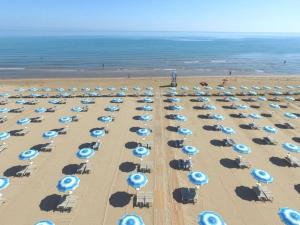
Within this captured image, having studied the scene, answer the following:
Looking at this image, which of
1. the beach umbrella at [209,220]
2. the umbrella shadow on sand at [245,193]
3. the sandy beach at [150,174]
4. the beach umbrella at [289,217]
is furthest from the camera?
the umbrella shadow on sand at [245,193]

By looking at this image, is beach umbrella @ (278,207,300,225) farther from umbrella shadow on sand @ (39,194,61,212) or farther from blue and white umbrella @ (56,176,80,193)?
umbrella shadow on sand @ (39,194,61,212)

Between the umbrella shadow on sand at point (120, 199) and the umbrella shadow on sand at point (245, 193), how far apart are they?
27.8 ft

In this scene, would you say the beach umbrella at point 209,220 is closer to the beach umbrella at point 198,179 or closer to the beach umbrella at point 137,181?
the beach umbrella at point 198,179

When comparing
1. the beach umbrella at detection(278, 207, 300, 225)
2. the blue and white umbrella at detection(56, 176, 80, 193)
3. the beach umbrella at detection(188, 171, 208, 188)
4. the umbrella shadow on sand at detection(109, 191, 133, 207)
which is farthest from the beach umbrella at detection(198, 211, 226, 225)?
the blue and white umbrella at detection(56, 176, 80, 193)

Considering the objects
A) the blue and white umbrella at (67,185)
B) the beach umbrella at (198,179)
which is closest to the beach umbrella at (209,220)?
the beach umbrella at (198,179)

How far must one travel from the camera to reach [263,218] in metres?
15.9

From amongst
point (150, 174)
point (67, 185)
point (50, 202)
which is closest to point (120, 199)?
point (150, 174)

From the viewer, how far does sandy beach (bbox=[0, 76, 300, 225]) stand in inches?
634

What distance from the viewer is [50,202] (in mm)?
16891

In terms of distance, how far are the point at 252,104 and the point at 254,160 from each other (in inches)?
707

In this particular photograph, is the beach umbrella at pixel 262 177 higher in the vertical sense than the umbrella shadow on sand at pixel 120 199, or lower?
higher

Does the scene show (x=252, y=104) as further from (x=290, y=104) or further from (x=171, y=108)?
(x=171, y=108)

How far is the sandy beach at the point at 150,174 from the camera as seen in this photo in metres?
16.1

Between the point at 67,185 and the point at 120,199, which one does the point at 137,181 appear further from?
the point at 67,185
